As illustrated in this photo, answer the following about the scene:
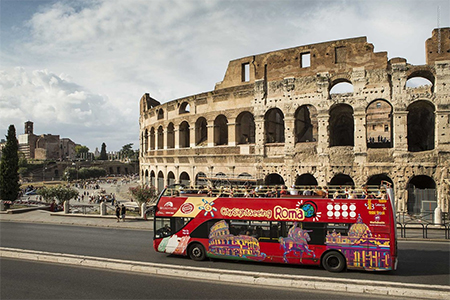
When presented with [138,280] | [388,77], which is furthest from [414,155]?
[138,280]

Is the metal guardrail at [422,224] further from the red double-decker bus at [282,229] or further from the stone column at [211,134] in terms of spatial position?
the stone column at [211,134]

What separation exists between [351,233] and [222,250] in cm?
454

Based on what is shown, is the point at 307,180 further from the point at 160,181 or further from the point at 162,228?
the point at 162,228

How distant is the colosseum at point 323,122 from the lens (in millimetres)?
20281

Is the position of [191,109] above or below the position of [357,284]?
above

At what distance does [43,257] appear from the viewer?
12.1 metres

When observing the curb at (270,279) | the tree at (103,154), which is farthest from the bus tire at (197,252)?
the tree at (103,154)

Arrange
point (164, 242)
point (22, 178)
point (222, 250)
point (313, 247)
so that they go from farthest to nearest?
point (22, 178) → point (164, 242) → point (222, 250) → point (313, 247)

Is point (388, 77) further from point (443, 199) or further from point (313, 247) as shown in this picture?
point (313, 247)

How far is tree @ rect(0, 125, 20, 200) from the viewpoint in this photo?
3206 cm

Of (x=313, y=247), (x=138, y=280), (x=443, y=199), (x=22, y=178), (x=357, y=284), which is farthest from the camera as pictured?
(x=22, y=178)

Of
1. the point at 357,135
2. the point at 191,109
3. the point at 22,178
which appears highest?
the point at 191,109

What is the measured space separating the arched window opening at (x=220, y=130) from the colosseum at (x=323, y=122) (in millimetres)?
104

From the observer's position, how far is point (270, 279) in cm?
923
